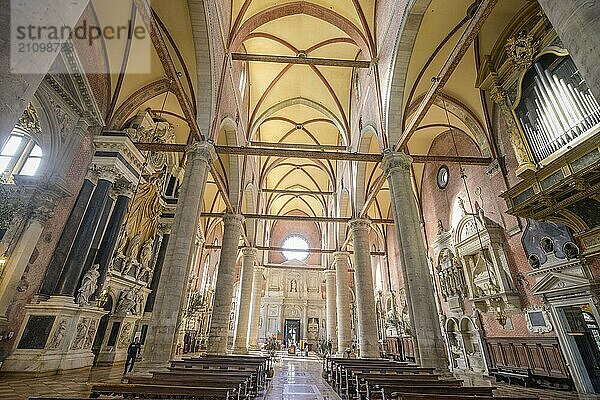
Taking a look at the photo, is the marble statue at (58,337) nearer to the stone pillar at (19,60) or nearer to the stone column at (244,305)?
the stone pillar at (19,60)

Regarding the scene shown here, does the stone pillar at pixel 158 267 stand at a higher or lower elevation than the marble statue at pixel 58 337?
higher

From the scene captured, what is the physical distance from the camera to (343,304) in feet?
59.2

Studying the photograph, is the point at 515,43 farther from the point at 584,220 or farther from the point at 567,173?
the point at 584,220

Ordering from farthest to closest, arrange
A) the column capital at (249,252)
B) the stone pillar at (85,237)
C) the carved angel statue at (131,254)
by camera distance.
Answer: the column capital at (249,252), the carved angel statue at (131,254), the stone pillar at (85,237)

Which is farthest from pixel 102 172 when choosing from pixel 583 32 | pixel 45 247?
pixel 583 32

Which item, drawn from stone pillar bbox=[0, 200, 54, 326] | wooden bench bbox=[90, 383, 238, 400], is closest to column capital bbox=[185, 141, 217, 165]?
stone pillar bbox=[0, 200, 54, 326]

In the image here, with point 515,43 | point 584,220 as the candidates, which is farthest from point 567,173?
point 515,43

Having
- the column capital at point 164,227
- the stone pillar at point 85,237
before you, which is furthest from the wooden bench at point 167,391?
the column capital at point 164,227

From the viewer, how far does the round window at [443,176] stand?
1452 cm

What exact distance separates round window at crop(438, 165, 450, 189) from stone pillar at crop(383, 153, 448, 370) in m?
5.90

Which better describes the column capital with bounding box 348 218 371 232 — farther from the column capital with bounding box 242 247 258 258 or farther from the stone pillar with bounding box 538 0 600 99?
the stone pillar with bounding box 538 0 600 99

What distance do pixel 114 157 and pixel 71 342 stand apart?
19.3 feet

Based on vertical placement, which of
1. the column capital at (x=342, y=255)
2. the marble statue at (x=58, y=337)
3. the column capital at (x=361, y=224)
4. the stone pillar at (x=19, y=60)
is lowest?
the marble statue at (x=58, y=337)

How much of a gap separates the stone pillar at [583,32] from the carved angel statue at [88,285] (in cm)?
1191
